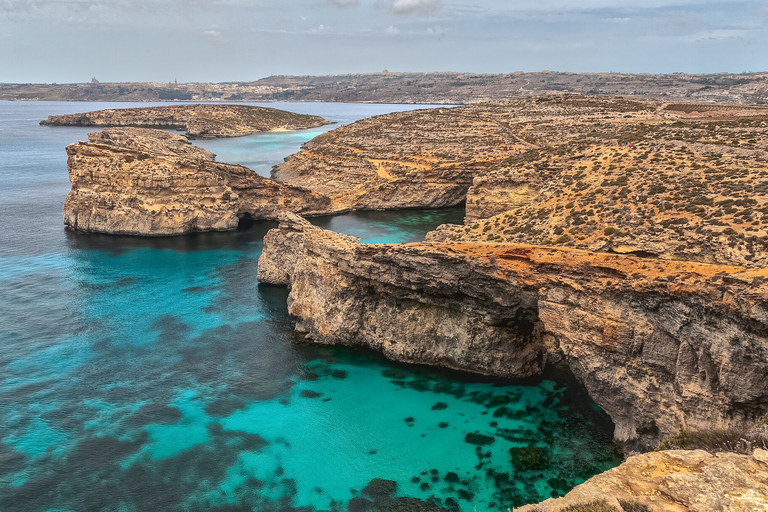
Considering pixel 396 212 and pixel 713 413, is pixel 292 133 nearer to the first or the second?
pixel 396 212

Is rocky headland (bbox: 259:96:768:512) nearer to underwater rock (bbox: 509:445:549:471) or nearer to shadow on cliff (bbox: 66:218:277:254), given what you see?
underwater rock (bbox: 509:445:549:471)

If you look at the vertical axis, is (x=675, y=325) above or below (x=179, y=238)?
above

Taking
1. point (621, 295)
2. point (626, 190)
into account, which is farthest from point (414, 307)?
point (626, 190)

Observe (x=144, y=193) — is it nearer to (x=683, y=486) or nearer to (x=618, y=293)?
(x=618, y=293)

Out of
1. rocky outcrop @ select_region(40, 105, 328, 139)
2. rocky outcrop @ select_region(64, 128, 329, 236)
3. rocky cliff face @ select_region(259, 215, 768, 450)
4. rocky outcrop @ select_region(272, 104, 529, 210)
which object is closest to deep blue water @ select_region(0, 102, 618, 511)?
rocky cliff face @ select_region(259, 215, 768, 450)

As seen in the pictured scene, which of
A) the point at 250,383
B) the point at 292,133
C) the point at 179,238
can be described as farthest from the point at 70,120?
the point at 250,383

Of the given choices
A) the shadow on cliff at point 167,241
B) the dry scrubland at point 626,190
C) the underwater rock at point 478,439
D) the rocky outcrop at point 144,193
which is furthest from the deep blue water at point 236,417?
the rocky outcrop at point 144,193
